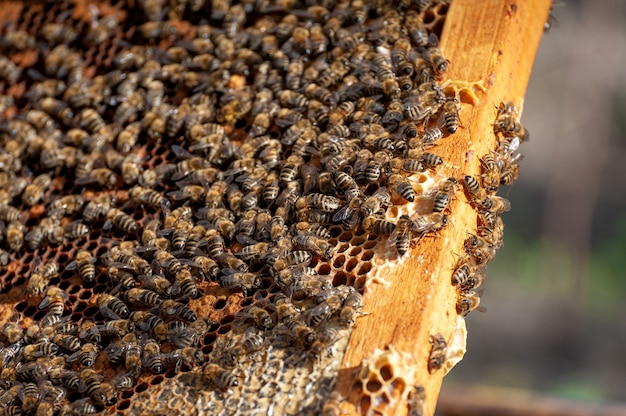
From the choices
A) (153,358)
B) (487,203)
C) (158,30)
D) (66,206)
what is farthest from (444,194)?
(158,30)

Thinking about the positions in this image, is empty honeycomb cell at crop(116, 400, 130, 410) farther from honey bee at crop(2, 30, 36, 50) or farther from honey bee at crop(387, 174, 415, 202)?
honey bee at crop(2, 30, 36, 50)

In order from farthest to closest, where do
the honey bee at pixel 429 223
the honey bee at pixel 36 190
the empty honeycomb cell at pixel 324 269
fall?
1. the honey bee at pixel 36 190
2. the empty honeycomb cell at pixel 324 269
3. the honey bee at pixel 429 223

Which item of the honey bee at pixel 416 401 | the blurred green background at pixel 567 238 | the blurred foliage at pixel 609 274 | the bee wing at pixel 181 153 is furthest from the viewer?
the blurred foliage at pixel 609 274

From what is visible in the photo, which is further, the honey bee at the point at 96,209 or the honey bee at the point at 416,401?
the honey bee at the point at 96,209

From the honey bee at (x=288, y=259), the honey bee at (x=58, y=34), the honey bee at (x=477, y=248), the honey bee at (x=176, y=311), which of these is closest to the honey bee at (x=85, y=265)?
the honey bee at (x=176, y=311)

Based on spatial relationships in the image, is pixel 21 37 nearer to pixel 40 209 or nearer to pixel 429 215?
pixel 40 209

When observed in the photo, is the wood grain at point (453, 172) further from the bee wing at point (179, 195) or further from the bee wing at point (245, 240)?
the bee wing at point (179, 195)

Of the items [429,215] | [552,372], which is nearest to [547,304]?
[552,372]
